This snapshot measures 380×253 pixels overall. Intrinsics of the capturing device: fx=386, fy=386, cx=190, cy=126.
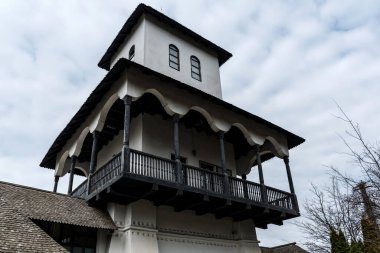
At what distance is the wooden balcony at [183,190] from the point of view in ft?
46.5

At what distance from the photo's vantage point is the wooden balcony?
14164 mm

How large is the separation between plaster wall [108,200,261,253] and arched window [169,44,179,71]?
7.74 m

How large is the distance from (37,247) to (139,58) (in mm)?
11302

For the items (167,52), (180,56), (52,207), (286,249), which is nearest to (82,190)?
(52,207)

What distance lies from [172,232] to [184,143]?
4.54 meters

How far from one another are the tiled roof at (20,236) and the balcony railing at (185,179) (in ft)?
10.4

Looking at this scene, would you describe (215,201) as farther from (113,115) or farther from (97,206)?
(113,115)

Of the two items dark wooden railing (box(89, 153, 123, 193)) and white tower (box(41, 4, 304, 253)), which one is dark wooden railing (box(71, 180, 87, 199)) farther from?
dark wooden railing (box(89, 153, 123, 193))

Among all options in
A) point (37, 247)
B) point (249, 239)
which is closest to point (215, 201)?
point (249, 239)

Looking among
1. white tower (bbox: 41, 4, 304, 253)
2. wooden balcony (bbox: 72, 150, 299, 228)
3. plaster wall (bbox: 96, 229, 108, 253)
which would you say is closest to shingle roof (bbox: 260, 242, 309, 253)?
white tower (bbox: 41, 4, 304, 253)

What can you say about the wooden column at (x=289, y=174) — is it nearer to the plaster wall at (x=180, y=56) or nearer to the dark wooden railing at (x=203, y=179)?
the dark wooden railing at (x=203, y=179)

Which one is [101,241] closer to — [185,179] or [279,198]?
[185,179]

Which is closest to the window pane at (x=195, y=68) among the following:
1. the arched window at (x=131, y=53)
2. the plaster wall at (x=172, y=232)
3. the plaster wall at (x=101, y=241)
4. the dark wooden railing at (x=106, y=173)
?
the arched window at (x=131, y=53)

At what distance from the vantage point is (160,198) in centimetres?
1540
